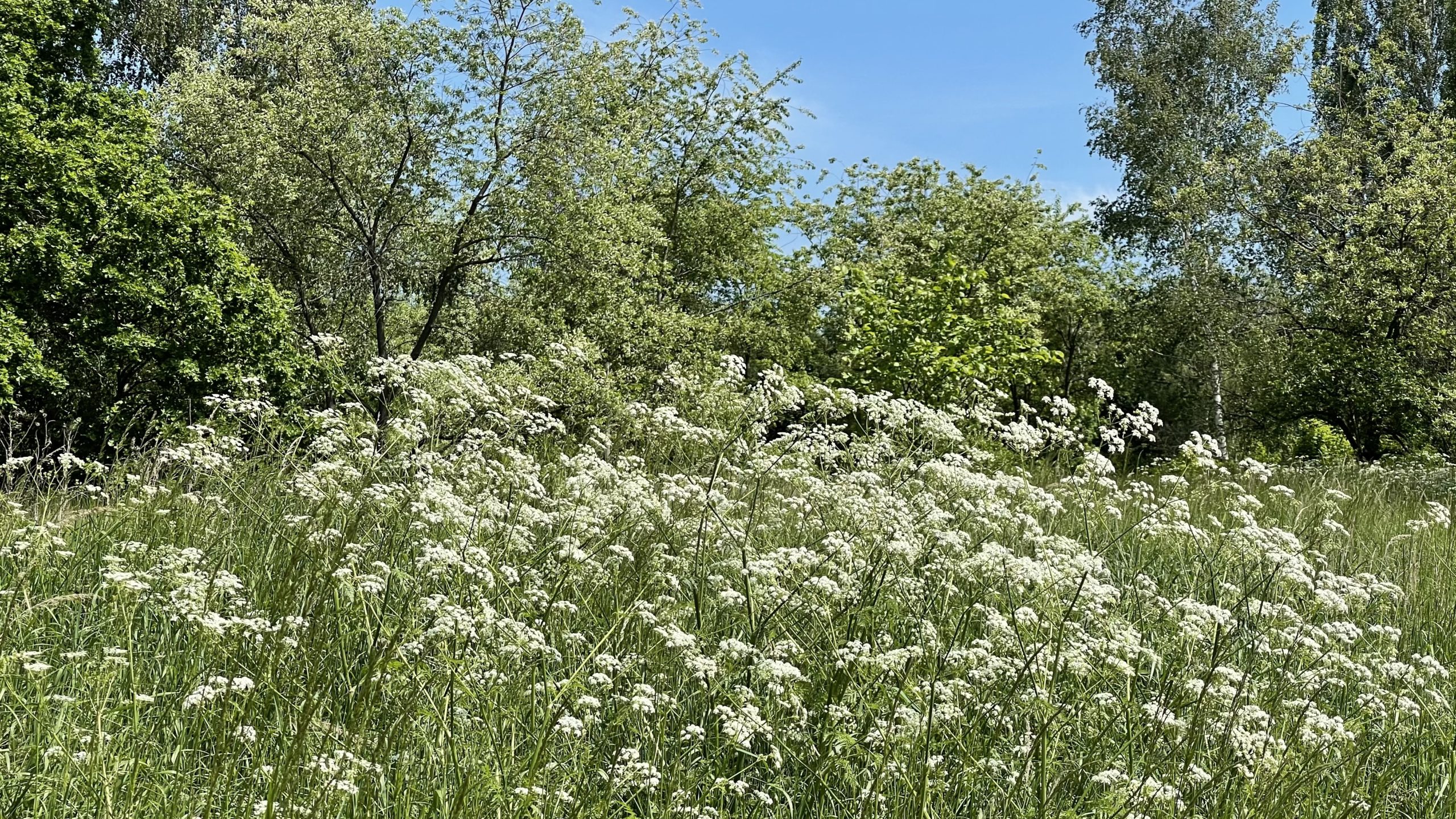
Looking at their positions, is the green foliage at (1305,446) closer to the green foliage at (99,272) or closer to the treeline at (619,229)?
the treeline at (619,229)

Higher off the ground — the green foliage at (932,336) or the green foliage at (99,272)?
the green foliage at (932,336)

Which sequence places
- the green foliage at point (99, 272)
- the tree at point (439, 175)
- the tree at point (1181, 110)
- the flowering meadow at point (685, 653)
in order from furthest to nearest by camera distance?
the tree at point (1181, 110)
the tree at point (439, 175)
the green foliage at point (99, 272)
the flowering meadow at point (685, 653)

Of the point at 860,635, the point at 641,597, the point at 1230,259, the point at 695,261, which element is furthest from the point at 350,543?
the point at 1230,259

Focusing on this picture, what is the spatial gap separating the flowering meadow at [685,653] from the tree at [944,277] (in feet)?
34.2

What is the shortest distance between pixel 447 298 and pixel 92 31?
647cm

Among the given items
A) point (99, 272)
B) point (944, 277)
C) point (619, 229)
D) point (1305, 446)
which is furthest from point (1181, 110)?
point (99, 272)

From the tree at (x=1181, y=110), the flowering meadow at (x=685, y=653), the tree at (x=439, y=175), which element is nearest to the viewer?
the flowering meadow at (x=685, y=653)

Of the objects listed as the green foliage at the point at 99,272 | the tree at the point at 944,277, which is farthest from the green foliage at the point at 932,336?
the green foliage at the point at 99,272

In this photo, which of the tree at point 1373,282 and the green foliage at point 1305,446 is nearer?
the green foliage at point 1305,446

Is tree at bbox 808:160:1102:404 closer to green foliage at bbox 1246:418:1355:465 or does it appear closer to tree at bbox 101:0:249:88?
green foliage at bbox 1246:418:1355:465

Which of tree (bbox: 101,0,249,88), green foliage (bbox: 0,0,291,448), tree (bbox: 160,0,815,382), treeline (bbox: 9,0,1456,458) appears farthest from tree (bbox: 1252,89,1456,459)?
tree (bbox: 101,0,249,88)

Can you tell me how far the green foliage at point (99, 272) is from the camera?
31.9 ft

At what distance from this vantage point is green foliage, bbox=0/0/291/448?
9719 millimetres

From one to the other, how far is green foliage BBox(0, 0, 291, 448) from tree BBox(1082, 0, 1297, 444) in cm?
2187
